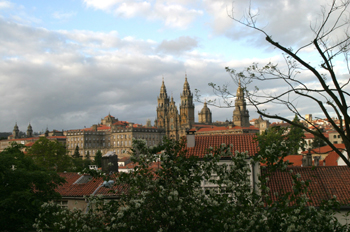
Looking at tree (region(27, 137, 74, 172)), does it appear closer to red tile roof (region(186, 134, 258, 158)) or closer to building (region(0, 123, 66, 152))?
red tile roof (region(186, 134, 258, 158))

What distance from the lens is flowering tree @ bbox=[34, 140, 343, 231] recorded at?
300 inches

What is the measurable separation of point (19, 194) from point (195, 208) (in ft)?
36.7

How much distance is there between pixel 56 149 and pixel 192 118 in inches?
4099

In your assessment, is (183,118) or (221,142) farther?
(183,118)

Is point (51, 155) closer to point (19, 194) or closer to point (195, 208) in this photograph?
point (19, 194)

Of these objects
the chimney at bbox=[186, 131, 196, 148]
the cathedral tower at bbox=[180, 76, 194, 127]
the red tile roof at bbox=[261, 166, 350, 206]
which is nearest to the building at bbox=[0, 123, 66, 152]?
the cathedral tower at bbox=[180, 76, 194, 127]

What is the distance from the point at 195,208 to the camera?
7984 mm

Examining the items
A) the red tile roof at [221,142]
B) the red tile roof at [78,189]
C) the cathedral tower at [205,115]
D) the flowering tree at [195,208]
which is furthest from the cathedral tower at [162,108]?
the flowering tree at [195,208]

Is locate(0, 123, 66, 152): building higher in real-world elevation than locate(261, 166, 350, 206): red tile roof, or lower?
higher

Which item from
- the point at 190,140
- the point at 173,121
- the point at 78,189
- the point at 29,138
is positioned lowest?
the point at 78,189

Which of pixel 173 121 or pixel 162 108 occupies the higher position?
pixel 162 108

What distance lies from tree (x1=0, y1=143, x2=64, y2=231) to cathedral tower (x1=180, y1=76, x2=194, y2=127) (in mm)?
129033

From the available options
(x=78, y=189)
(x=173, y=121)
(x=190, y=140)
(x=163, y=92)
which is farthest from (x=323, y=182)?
(x=163, y=92)

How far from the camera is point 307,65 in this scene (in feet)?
28.3
